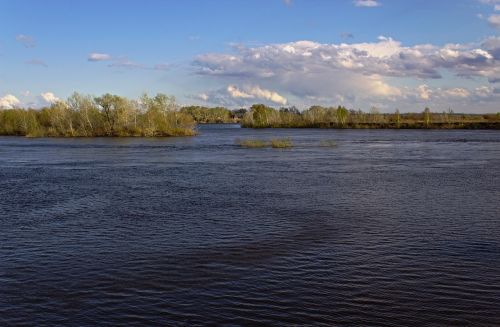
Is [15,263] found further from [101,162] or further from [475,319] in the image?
[101,162]

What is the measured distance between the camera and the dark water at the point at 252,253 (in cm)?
1102

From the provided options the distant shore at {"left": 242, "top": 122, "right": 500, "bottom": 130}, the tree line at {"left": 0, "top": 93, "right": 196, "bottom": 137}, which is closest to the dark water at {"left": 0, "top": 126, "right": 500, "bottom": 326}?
the tree line at {"left": 0, "top": 93, "right": 196, "bottom": 137}

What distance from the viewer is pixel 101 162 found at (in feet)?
157

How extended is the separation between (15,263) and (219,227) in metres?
7.08

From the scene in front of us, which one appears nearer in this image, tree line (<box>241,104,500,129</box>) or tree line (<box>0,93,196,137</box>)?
tree line (<box>0,93,196,137</box>)

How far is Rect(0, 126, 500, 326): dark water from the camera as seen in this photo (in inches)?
434

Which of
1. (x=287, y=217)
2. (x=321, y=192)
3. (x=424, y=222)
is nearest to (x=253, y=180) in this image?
(x=321, y=192)

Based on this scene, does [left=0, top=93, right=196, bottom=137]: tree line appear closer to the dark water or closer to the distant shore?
the distant shore

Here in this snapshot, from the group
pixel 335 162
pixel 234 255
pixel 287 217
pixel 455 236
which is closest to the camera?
pixel 234 255

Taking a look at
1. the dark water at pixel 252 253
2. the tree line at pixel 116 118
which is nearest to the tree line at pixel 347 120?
the tree line at pixel 116 118

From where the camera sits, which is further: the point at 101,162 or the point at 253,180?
the point at 101,162

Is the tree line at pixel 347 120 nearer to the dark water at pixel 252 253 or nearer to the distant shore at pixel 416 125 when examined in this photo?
the distant shore at pixel 416 125

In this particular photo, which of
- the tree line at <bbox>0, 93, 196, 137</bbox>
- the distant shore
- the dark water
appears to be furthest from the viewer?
the distant shore

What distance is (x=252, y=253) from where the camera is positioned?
609 inches
